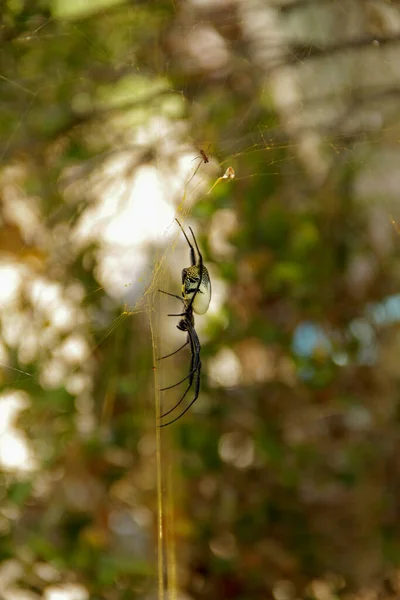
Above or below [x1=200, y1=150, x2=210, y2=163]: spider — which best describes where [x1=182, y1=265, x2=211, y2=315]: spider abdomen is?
below

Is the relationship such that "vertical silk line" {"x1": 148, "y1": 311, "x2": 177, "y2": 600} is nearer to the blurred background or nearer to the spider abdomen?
the blurred background

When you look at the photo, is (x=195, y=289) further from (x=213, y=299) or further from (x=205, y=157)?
(x=213, y=299)

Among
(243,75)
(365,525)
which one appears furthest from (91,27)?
(365,525)

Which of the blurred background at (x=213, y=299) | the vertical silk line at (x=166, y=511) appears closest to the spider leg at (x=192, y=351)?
the blurred background at (x=213, y=299)

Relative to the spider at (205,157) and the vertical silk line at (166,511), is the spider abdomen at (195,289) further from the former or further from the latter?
the vertical silk line at (166,511)

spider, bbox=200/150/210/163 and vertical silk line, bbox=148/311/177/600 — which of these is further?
vertical silk line, bbox=148/311/177/600

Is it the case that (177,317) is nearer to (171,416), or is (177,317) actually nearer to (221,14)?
(171,416)

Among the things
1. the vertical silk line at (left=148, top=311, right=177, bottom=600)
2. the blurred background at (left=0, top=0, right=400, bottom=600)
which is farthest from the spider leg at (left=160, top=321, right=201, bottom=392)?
the vertical silk line at (left=148, top=311, right=177, bottom=600)

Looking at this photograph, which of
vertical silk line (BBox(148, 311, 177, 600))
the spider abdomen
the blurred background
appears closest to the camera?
the spider abdomen
